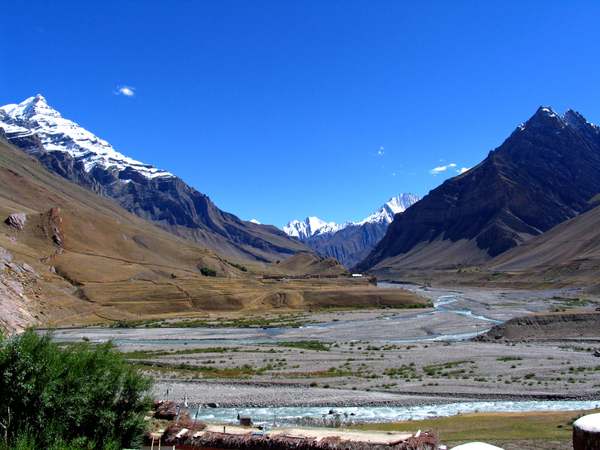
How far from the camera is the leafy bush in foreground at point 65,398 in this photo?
58.0 feet

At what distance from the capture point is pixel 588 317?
227 ft

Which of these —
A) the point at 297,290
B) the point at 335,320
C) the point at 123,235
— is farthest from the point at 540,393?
the point at 123,235

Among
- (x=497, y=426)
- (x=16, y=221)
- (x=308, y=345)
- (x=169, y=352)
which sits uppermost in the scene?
(x=16, y=221)

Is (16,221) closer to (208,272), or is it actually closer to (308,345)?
(208,272)

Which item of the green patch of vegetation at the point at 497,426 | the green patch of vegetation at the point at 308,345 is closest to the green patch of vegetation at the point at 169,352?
the green patch of vegetation at the point at 308,345

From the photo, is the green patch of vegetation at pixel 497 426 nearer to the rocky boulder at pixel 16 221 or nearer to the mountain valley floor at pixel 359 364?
the mountain valley floor at pixel 359 364

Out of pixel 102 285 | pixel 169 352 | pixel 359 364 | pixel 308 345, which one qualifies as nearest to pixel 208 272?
pixel 102 285

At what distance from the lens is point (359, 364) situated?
48812 mm

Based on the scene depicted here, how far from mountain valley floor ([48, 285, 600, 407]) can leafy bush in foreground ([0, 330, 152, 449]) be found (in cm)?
1424

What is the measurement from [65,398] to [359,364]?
36295 mm

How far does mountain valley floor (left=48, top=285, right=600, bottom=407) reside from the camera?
36219mm

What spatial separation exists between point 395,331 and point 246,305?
Answer: 185 ft

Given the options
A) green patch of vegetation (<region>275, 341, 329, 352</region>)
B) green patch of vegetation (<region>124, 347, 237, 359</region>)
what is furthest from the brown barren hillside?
green patch of vegetation (<region>275, 341, 329, 352</region>)

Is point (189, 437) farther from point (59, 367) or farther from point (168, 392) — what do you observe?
point (168, 392)
